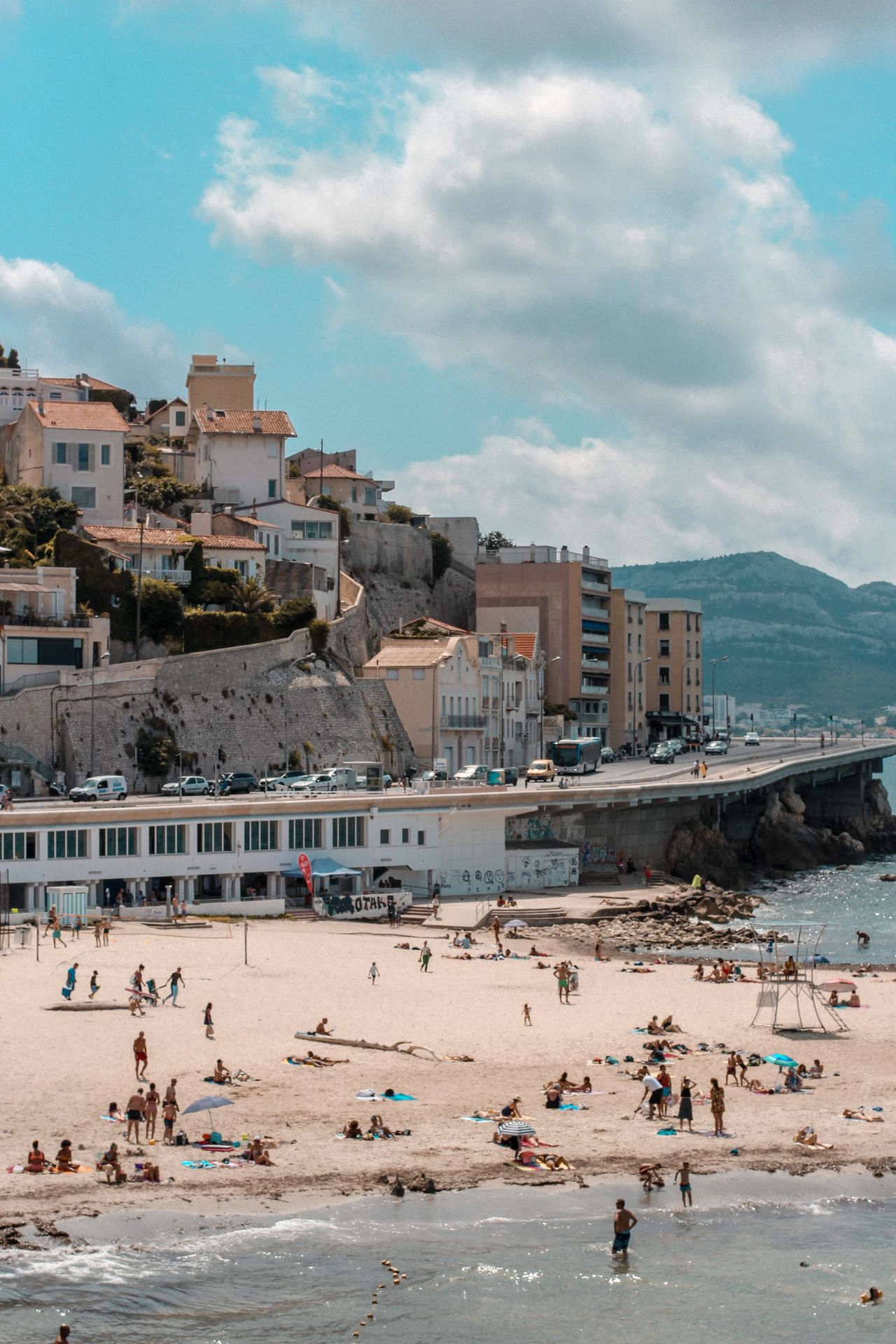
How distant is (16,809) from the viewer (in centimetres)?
5788

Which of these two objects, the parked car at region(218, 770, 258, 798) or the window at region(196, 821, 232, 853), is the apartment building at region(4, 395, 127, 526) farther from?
the window at region(196, 821, 232, 853)

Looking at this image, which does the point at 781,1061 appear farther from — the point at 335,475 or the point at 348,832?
the point at 335,475

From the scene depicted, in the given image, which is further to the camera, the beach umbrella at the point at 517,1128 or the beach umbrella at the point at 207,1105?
the beach umbrella at the point at 207,1105

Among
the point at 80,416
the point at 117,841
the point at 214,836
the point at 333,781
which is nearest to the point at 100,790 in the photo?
the point at 214,836

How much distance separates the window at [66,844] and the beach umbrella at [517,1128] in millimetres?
28696

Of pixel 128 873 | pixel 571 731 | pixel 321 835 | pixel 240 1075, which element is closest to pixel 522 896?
pixel 321 835

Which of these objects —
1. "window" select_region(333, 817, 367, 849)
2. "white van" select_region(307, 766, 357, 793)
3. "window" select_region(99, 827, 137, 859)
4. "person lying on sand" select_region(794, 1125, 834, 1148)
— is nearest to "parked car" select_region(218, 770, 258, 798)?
"white van" select_region(307, 766, 357, 793)

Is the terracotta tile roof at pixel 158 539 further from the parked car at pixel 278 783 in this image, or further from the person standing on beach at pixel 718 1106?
the person standing on beach at pixel 718 1106

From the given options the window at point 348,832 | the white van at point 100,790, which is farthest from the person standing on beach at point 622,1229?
the white van at point 100,790

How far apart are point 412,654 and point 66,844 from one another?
130 feet

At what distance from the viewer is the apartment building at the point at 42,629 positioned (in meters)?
73.4

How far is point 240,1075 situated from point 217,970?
Answer: 12.1 m

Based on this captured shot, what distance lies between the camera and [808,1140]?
32.5 meters

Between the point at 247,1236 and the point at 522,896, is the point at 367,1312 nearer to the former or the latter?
the point at 247,1236
